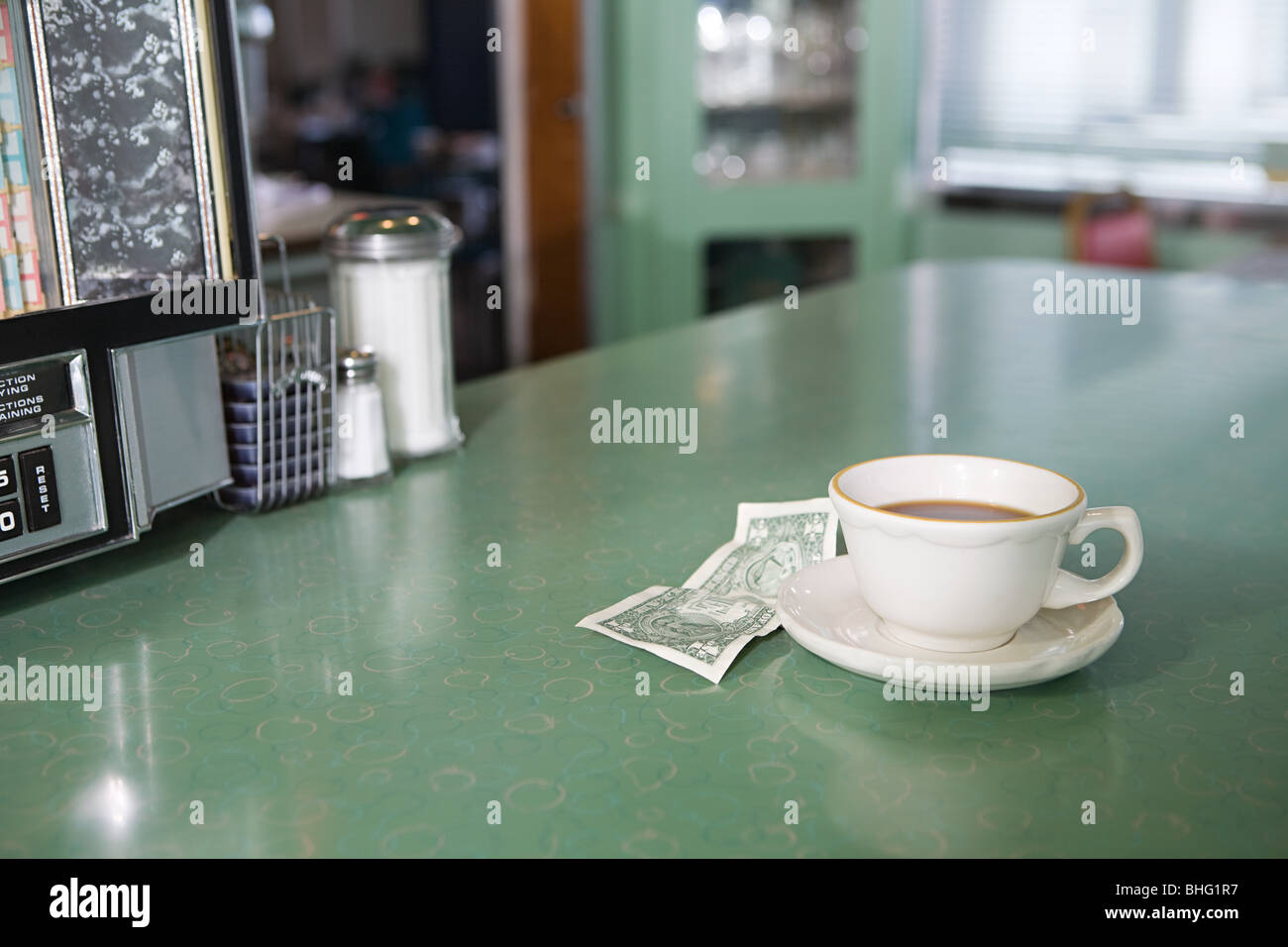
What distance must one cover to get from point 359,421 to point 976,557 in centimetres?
57

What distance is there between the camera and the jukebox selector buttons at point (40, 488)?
82 centimetres

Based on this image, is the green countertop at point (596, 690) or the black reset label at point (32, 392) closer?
the green countertop at point (596, 690)

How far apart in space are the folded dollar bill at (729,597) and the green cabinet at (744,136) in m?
3.15

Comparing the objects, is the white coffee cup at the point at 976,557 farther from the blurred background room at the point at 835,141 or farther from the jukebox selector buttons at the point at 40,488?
the blurred background room at the point at 835,141

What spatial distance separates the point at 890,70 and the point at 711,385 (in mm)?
2767

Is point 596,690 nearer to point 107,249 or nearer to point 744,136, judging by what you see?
point 107,249

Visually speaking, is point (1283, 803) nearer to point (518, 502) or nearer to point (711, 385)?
point (518, 502)

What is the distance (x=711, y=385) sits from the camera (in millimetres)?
1431

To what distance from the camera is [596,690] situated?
722 mm

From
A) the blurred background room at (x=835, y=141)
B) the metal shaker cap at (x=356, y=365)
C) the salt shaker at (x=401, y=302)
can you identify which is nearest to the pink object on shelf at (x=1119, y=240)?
the blurred background room at (x=835, y=141)

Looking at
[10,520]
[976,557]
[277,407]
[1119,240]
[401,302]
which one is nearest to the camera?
[976,557]

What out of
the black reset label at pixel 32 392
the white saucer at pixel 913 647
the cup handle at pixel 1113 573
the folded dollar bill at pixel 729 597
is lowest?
the folded dollar bill at pixel 729 597

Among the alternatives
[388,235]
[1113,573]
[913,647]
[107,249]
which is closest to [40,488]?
[107,249]
